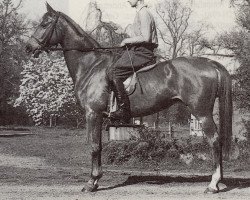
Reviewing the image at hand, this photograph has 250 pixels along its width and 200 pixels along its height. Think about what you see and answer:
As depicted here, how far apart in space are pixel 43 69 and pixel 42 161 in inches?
1346

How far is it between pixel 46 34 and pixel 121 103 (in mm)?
2226

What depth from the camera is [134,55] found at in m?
10.0

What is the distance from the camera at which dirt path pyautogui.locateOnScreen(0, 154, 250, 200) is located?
8.91m

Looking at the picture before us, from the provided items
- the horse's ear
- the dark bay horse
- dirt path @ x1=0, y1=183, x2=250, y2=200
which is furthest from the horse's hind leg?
the horse's ear

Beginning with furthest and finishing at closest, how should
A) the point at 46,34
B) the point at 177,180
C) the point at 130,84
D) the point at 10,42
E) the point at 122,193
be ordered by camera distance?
the point at 10,42 < the point at 177,180 < the point at 46,34 < the point at 130,84 < the point at 122,193

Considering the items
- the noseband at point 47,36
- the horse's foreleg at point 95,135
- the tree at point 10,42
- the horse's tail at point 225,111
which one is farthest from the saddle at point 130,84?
the tree at point 10,42

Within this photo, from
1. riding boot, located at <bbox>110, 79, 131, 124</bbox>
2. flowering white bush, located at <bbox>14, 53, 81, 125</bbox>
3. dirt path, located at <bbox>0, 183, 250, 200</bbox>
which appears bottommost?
dirt path, located at <bbox>0, 183, 250, 200</bbox>

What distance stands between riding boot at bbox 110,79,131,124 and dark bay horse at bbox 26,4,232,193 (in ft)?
0.49

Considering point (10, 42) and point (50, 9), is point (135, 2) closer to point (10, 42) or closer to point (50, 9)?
point (50, 9)

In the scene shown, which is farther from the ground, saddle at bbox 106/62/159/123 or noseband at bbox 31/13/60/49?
noseband at bbox 31/13/60/49

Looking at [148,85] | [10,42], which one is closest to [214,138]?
[148,85]

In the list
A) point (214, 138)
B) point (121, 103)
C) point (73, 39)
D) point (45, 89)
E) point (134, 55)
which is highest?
point (45, 89)

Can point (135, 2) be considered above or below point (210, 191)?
above

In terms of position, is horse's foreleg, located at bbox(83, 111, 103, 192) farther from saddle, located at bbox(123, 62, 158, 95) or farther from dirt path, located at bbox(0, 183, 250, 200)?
saddle, located at bbox(123, 62, 158, 95)
